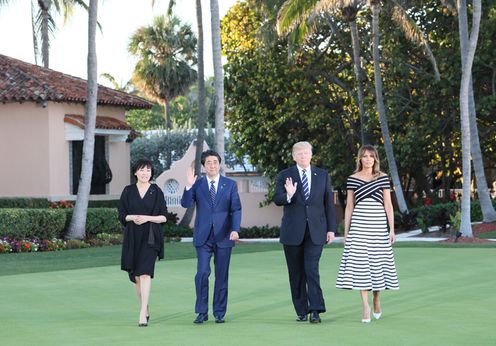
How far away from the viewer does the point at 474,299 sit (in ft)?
43.7

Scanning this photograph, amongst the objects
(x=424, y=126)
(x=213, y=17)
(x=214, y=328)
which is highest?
(x=213, y=17)

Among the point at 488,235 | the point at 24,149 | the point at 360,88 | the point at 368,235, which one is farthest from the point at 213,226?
the point at 360,88

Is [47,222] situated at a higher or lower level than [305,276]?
higher

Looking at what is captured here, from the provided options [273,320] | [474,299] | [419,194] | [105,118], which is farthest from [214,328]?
[419,194]

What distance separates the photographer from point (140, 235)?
1172cm

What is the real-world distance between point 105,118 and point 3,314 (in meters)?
25.4

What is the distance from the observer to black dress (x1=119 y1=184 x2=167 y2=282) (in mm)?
11656

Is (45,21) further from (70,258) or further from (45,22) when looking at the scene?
(70,258)

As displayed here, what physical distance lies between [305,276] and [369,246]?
0.80 meters

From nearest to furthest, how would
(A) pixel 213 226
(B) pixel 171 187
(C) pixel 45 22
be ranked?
(A) pixel 213 226, (C) pixel 45 22, (B) pixel 171 187

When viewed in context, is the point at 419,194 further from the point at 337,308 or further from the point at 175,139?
the point at 337,308

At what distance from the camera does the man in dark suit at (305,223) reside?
1157 centimetres

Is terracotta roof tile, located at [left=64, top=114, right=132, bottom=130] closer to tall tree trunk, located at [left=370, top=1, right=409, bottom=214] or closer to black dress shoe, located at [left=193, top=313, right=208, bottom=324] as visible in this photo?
tall tree trunk, located at [left=370, top=1, right=409, bottom=214]

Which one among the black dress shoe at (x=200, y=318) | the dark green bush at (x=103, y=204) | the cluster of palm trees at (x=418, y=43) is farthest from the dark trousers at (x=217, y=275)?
the dark green bush at (x=103, y=204)
